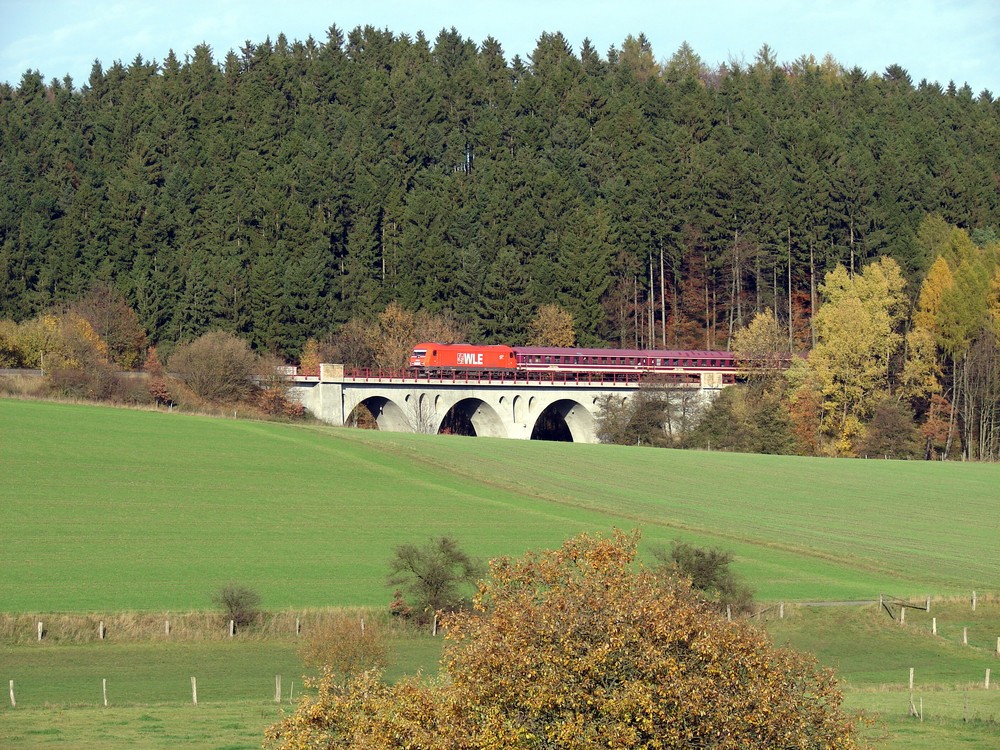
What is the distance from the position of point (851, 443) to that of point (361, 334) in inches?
1671

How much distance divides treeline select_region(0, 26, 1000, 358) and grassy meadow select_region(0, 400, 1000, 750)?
38799mm

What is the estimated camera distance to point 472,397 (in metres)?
109

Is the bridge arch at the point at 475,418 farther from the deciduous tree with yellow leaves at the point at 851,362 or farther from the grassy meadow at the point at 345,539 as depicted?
the grassy meadow at the point at 345,539

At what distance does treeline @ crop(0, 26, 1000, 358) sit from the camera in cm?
12200

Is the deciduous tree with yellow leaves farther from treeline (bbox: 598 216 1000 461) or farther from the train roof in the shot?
the train roof

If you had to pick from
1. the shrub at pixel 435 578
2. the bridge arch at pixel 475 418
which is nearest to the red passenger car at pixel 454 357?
the bridge arch at pixel 475 418

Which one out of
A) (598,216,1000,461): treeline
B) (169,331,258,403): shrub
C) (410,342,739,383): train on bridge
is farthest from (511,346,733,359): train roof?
(169,331,258,403): shrub

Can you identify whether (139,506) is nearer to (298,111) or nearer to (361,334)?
(361,334)

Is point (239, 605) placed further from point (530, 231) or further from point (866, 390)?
point (530, 231)

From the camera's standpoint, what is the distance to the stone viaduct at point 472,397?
10500 cm

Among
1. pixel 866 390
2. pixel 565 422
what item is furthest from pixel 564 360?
pixel 866 390

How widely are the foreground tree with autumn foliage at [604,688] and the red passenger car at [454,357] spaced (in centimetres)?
9083

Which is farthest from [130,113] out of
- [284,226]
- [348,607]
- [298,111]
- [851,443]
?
[348,607]

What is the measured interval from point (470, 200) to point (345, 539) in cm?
8211
